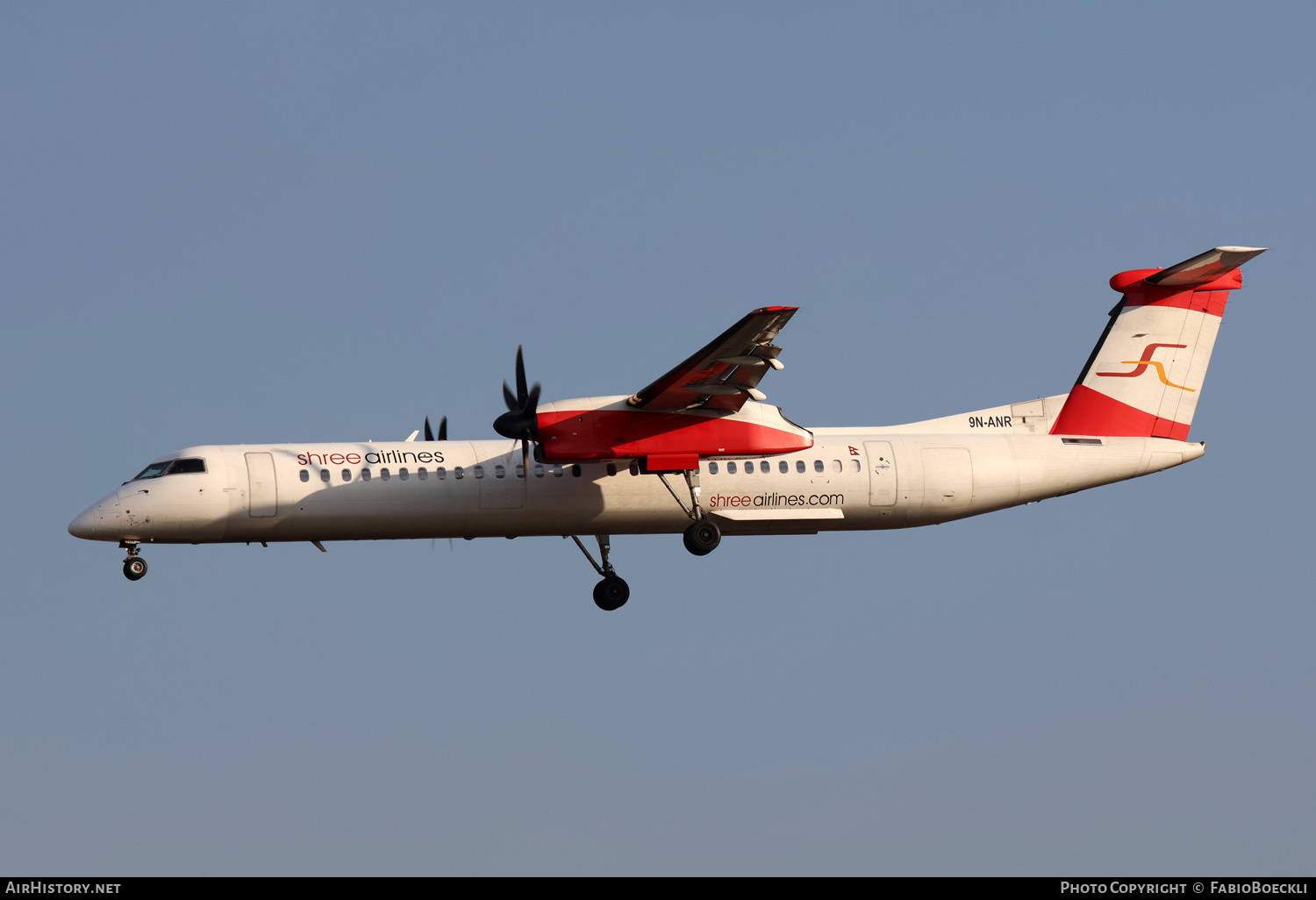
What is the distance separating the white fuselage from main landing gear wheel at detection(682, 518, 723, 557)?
38 cm

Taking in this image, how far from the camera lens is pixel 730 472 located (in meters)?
27.9

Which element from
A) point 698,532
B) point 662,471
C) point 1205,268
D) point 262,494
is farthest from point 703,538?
point 1205,268

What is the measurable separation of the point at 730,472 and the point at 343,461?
7068mm

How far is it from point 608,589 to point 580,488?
320 centimetres

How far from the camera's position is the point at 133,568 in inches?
1052

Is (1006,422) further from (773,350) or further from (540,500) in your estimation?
(540,500)

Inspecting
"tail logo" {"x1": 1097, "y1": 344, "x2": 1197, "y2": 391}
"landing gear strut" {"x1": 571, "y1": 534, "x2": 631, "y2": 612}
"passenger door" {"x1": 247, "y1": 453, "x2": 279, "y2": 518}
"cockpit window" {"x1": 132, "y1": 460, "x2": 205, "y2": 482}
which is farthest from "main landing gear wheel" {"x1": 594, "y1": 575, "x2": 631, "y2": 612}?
"tail logo" {"x1": 1097, "y1": 344, "x2": 1197, "y2": 391}

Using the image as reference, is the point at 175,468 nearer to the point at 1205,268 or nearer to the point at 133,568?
the point at 133,568

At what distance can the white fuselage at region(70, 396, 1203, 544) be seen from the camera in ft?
87.3

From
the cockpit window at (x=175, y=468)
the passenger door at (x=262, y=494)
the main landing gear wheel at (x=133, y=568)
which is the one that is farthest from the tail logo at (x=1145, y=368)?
the main landing gear wheel at (x=133, y=568)

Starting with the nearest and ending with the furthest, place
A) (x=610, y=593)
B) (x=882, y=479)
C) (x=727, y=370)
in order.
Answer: (x=727, y=370) < (x=882, y=479) < (x=610, y=593)

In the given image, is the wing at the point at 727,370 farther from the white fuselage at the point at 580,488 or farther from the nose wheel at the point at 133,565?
the nose wheel at the point at 133,565

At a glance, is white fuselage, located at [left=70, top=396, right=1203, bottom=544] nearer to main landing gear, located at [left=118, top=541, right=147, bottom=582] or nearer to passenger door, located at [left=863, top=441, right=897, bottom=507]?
passenger door, located at [left=863, top=441, right=897, bottom=507]
